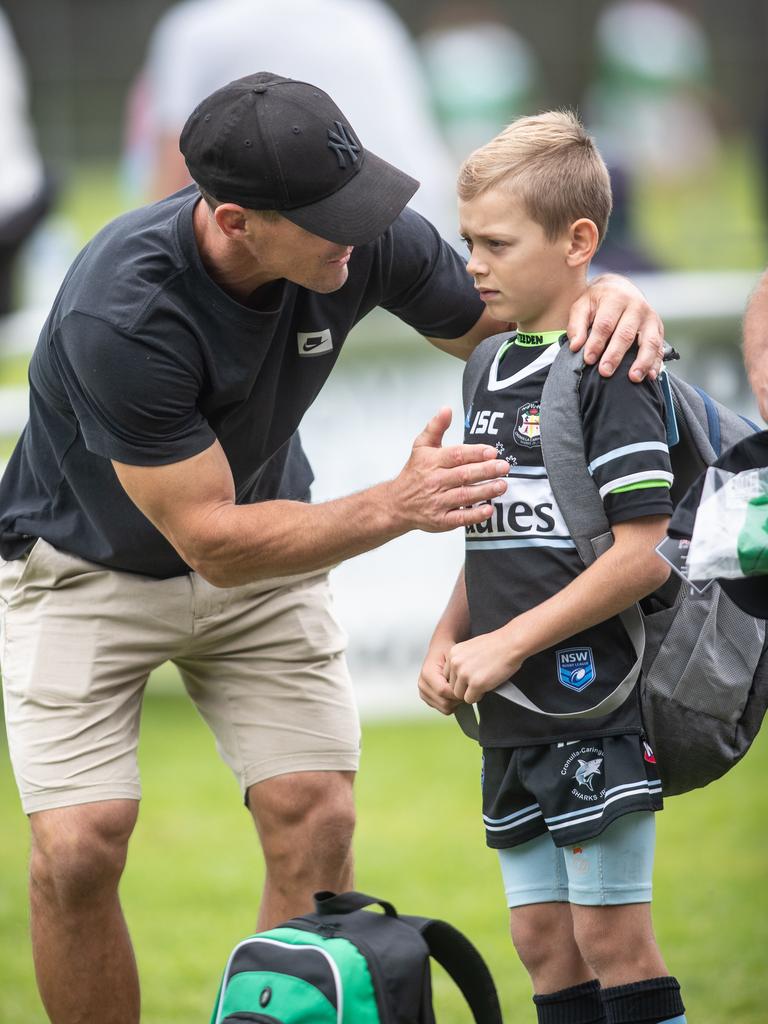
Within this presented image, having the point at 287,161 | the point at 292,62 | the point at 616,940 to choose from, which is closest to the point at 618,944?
the point at 616,940

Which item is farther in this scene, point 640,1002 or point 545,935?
point 545,935

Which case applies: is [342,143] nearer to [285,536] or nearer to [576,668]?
[285,536]

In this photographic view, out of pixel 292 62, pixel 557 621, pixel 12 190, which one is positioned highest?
pixel 12 190

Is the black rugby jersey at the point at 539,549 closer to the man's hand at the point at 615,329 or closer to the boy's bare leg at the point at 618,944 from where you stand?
the man's hand at the point at 615,329

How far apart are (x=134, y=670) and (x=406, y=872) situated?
1.98 metres

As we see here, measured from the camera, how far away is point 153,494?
2.91 meters

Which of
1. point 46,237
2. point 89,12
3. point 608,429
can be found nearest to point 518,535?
point 608,429

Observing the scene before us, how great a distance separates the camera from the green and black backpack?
2.58 metres

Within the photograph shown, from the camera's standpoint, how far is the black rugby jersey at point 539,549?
262 centimetres

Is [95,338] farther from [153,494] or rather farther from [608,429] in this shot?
[608,429]

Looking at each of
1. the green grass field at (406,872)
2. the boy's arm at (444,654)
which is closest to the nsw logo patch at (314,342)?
the boy's arm at (444,654)

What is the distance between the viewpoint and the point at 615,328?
266 cm

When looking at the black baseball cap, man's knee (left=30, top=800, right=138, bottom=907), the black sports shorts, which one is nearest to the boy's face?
the black baseball cap

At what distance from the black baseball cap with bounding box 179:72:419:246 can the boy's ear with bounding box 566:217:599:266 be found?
38 centimetres
